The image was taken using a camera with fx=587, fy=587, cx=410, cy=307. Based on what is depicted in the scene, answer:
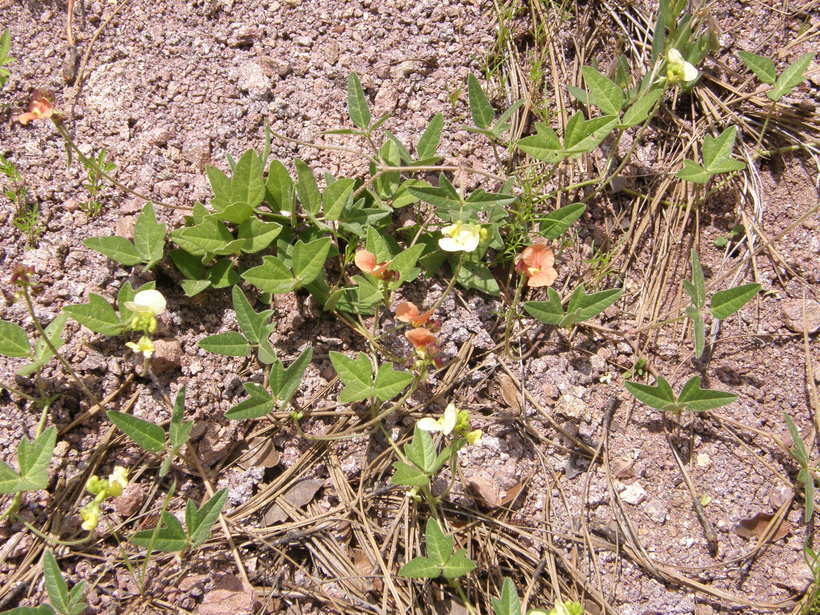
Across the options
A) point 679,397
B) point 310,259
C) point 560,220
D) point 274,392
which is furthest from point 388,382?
point 679,397

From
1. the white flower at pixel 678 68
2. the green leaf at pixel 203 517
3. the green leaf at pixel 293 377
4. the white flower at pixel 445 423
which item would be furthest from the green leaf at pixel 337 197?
the white flower at pixel 678 68

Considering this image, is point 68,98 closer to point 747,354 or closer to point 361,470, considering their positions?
point 361,470

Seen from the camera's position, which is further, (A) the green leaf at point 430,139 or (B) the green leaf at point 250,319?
(A) the green leaf at point 430,139

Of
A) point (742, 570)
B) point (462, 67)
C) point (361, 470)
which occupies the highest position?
point (462, 67)

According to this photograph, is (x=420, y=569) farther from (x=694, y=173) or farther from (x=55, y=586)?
(x=694, y=173)

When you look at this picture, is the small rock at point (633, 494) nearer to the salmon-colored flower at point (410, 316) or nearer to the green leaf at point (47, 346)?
the salmon-colored flower at point (410, 316)

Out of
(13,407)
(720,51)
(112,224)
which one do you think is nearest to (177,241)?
(112,224)

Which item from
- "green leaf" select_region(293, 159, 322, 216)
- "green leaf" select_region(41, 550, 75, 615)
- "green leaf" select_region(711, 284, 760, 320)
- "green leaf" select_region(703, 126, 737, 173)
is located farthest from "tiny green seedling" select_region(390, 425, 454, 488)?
"green leaf" select_region(703, 126, 737, 173)
